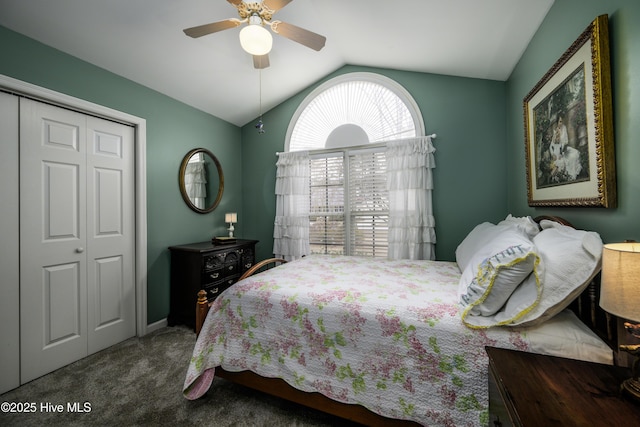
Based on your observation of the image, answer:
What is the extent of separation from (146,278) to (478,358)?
298 centimetres

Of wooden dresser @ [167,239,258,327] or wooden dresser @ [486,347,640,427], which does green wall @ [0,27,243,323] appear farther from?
wooden dresser @ [486,347,640,427]

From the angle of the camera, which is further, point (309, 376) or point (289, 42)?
point (289, 42)

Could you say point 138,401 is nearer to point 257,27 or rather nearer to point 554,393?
point 554,393

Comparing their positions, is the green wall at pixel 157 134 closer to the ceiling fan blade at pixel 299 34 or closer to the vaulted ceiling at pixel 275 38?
the vaulted ceiling at pixel 275 38

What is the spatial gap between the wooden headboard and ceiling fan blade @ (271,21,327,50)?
7.17ft

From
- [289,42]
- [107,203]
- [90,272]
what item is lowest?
[90,272]

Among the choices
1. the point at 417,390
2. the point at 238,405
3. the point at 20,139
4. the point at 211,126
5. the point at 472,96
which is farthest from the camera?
the point at 211,126

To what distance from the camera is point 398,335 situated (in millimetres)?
1335

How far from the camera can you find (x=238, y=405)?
1729 millimetres

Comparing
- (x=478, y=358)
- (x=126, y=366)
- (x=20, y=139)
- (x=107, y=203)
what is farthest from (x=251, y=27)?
(x=126, y=366)

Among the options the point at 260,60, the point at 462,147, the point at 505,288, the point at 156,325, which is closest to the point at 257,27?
the point at 260,60

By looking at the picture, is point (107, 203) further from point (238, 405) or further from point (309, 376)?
point (309, 376)

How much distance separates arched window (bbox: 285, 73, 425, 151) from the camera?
335cm

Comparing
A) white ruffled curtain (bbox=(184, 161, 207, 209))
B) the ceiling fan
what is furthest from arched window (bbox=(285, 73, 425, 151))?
the ceiling fan
